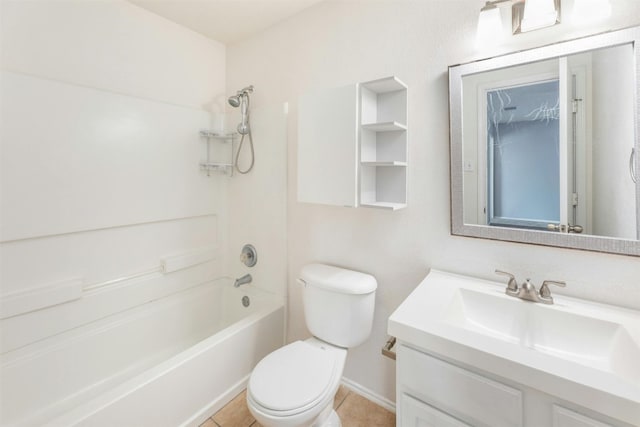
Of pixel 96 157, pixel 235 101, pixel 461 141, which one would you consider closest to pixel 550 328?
pixel 461 141

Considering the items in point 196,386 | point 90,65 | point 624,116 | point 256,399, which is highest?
point 90,65

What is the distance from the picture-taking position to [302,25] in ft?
6.13

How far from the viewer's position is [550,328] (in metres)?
1.07

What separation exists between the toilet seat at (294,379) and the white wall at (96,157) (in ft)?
3.64

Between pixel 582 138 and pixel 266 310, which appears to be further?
pixel 266 310

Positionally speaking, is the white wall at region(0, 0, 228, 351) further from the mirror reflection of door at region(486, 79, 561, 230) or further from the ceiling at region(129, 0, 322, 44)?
the mirror reflection of door at region(486, 79, 561, 230)

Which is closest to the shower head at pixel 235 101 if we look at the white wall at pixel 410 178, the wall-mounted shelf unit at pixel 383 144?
the white wall at pixel 410 178

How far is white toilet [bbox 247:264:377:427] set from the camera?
1.17m

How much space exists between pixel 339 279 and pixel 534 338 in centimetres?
87

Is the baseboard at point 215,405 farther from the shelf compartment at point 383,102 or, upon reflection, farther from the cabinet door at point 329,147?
the shelf compartment at point 383,102

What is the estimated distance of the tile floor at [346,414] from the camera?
1.57 m

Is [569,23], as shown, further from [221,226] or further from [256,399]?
[221,226]

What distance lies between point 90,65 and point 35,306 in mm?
1366

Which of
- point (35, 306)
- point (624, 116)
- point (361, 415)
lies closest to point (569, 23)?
point (624, 116)
